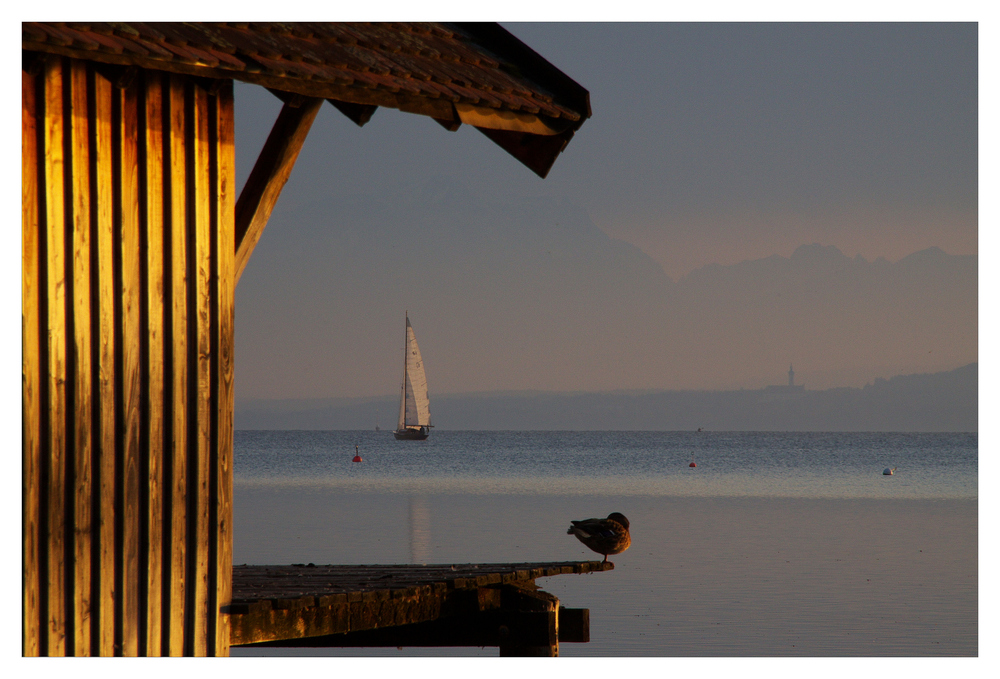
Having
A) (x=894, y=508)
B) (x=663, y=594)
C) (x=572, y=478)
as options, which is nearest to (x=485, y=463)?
(x=572, y=478)

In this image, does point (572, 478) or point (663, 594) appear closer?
point (663, 594)

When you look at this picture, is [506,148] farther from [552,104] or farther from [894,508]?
[894,508]

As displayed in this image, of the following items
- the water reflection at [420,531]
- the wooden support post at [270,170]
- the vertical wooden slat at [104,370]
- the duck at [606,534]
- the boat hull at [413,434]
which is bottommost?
the boat hull at [413,434]

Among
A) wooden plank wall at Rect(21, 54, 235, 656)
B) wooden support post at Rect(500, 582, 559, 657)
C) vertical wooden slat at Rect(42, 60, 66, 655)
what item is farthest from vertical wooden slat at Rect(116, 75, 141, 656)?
wooden support post at Rect(500, 582, 559, 657)

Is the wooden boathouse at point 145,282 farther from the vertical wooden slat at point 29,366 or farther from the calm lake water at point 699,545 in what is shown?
the calm lake water at point 699,545

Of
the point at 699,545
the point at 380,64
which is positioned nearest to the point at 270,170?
the point at 380,64

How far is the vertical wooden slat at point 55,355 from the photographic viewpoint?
473 centimetres

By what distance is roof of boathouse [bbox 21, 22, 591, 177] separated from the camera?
452 cm

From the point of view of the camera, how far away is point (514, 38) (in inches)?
255

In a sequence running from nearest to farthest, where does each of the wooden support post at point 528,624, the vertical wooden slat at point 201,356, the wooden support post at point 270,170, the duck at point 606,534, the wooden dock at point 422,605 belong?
the vertical wooden slat at point 201,356 < the wooden support post at point 270,170 < the wooden dock at point 422,605 < the wooden support post at point 528,624 < the duck at point 606,534

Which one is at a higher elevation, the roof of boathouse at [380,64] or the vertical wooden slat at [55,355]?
the roof of boathouse at [380,64]

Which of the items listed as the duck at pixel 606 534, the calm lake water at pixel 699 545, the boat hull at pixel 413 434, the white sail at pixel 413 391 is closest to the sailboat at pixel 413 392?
the white sail at pixel 413 391

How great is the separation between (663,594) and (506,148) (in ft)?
41.3

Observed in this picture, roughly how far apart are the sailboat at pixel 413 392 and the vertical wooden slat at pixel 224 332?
67.8 m
